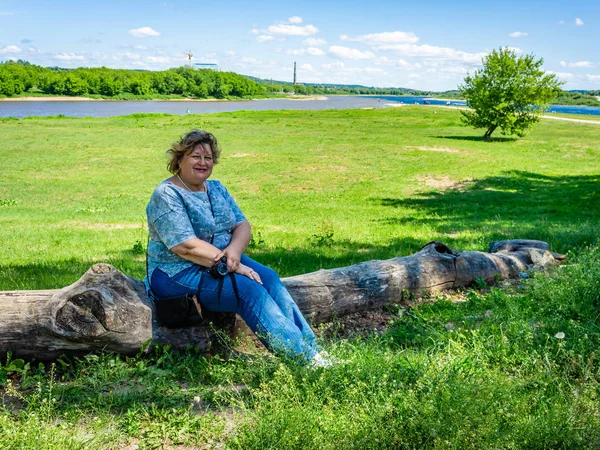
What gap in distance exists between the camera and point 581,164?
23703 millimetres

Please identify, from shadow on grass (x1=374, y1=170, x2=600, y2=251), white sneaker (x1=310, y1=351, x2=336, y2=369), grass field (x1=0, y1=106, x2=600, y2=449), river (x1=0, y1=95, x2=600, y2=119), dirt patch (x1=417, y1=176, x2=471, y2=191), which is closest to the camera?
grass field (x1=0, y1=106, x2=600, y2=449)

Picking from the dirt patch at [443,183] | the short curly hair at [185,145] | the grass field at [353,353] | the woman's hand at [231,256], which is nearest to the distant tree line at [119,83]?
the dirt patch at [443,183]

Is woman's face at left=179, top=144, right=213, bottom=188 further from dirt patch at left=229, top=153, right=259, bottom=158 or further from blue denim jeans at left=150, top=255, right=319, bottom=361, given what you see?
dirt patch at left=229, top=153, right=259, bottom=158

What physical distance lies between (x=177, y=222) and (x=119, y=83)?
136 meters

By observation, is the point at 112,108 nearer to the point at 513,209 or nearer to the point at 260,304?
the point at 513,209

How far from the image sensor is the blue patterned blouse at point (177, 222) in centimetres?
437

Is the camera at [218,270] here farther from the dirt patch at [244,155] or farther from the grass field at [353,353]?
the dirt patch at [244,155]

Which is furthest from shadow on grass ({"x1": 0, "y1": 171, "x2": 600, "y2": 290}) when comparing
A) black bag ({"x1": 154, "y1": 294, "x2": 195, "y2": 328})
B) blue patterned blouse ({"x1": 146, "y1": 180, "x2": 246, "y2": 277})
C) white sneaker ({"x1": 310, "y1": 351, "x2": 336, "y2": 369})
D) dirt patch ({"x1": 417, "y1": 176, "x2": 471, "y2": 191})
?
white sneaker ({"x1": 310, "y1": 351, "x2": 336, "y2": 369})

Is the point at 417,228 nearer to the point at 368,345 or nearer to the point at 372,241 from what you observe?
the point at 372,241

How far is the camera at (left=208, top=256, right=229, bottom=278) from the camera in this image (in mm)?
4316

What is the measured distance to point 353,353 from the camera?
4.01 metres

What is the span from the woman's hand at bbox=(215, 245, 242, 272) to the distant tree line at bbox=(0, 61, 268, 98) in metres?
116

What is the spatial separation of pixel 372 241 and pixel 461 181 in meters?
10.8

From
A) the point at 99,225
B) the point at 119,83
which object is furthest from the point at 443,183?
the point at 119,83
